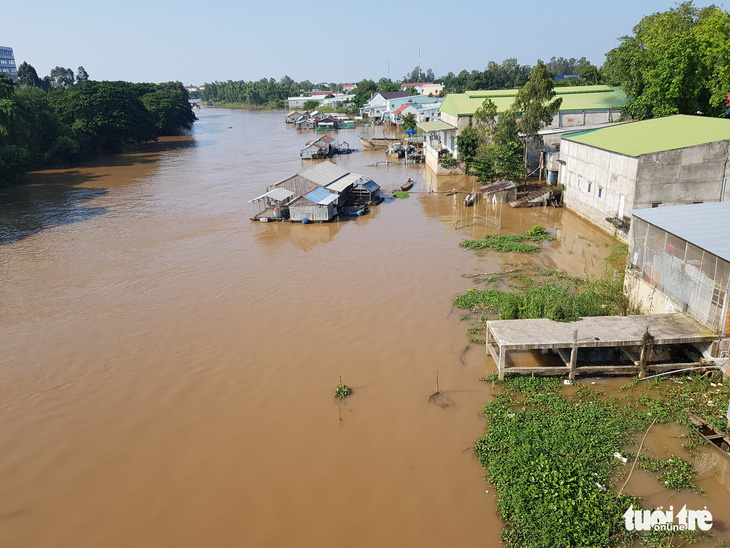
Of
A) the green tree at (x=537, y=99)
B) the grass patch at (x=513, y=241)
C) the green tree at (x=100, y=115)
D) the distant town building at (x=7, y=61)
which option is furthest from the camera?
the distant town building at (x=7, y=61)

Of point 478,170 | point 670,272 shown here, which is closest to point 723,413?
point 670,272

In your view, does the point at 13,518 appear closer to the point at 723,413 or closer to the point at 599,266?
the point at 723,413

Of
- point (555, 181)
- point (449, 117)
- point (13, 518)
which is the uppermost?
point (449, 117)

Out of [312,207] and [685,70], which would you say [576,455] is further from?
[685,70]

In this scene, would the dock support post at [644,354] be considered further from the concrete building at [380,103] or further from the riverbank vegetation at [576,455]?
the concrete building at [380,103]

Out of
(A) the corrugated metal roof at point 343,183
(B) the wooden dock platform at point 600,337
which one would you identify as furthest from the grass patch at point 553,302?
(A) the corrugated metal roof at point 343,183

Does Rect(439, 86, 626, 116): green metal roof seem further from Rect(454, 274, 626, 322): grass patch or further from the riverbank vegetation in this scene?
the riverbank vegetation

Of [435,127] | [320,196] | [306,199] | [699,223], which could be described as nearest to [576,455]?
[699,223]
